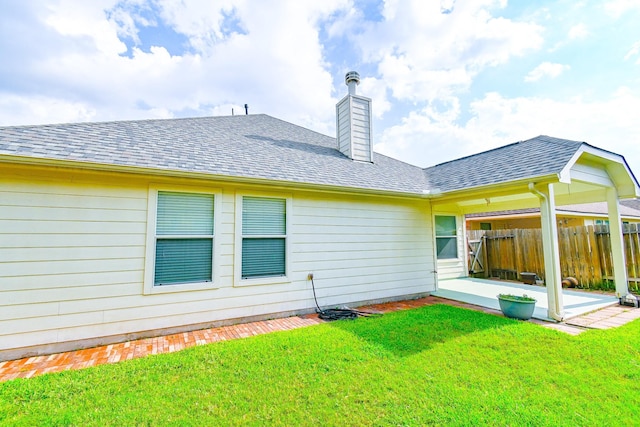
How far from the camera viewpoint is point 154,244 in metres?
4.30

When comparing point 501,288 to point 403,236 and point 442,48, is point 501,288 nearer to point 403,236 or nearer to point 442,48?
point 403,236

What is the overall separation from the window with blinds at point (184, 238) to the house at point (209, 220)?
2cm

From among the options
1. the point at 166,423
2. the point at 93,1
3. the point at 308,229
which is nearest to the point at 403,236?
the point at 308,229

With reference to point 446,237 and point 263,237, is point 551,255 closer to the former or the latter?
point 446,237

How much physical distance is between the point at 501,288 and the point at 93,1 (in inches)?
471

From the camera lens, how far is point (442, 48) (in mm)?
7617

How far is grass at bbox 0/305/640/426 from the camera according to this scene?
2.31 metres

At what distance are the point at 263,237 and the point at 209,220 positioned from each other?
1.04 metres

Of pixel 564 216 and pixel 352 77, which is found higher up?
pixel 352 77

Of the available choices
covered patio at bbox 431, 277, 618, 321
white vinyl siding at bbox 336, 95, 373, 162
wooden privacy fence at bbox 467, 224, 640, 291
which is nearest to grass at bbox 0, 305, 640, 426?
covered patio at bbox 431, 277, 618, 321

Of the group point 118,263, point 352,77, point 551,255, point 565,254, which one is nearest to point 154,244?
point 118,263

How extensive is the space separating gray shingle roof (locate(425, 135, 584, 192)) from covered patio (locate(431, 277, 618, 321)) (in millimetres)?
2772

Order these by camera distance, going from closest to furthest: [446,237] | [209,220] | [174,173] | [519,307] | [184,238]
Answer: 1. [174,173]
2. [184,238]
3. [209,220]
4. [519,307]
5. [446,237]

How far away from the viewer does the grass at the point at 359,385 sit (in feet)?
7.58
